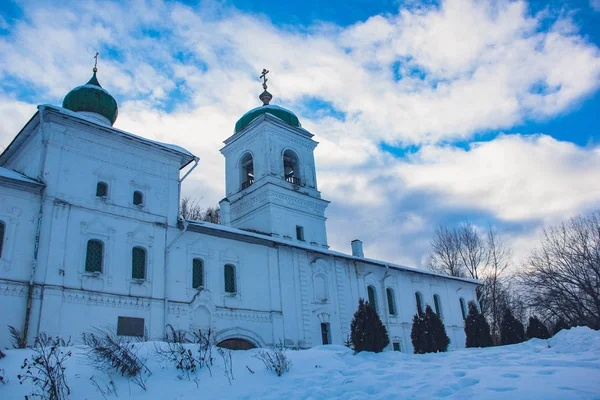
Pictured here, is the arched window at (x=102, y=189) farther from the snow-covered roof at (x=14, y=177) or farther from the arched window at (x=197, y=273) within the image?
the arched window at (x=197, y=273)

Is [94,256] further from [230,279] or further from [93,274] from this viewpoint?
[230,279]

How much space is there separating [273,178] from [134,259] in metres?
10.00

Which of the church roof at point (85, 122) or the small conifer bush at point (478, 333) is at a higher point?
the church roof at point (85, 122)

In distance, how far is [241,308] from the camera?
17.5 metres

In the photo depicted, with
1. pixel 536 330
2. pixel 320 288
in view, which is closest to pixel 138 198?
pixel 320 288

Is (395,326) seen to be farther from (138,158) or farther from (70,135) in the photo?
(70,135)

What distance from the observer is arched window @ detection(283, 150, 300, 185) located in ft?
86.7

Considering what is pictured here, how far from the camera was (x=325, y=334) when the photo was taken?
782 inches

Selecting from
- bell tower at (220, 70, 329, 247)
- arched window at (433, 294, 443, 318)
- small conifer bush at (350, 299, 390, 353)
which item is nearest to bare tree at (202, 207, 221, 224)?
bell tower at (220, 70, 329, 247)

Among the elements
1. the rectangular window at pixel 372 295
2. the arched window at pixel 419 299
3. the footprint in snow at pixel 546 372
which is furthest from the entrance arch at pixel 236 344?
the footprint in snow at pixel 546 372

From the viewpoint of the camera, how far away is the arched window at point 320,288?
20.4m

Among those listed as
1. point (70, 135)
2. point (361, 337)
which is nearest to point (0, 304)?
point (70, 135)

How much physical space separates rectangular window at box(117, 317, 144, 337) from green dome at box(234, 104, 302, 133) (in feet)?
46.7

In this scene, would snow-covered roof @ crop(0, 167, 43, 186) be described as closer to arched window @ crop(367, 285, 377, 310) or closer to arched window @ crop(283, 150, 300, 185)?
arched window @ crop(283, 150, 300, 185)
